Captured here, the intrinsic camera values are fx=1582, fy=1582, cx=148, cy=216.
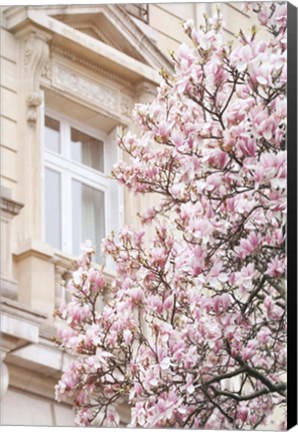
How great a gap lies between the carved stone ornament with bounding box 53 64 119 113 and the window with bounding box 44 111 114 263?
13 centimetres

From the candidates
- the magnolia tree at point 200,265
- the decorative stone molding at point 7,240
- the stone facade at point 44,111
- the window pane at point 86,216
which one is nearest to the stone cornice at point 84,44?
the stone facade at point 44,111

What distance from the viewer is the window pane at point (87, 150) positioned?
6.09 m

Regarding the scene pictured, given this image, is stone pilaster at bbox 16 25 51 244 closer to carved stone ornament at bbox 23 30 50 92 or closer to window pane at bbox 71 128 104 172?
carved stone ornament at bbox 23 30 50 92

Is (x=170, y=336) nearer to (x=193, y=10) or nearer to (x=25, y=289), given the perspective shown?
(x=25, y=289)

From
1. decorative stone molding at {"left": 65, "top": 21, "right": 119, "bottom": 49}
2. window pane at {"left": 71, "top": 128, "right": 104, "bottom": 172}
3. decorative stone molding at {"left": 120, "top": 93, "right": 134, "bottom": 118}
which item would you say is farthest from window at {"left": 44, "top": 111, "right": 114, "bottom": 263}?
decorative stone molding at {"left": 65, "top": 21, "right": 119, "bottom": 49}

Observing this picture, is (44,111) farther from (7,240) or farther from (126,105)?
(7,240)

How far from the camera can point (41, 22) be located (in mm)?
6129

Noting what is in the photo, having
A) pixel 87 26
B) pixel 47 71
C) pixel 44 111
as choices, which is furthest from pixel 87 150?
pixel 87 26

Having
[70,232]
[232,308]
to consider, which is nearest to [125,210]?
[70,232]

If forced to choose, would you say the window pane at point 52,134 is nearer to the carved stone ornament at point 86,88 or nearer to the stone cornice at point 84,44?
the carved stone ornament at point 86,88

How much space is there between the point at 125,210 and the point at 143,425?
82 cm

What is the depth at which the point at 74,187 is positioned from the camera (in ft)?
20.1

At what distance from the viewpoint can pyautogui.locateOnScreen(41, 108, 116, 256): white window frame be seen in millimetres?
6051

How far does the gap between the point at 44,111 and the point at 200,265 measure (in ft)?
3.11
